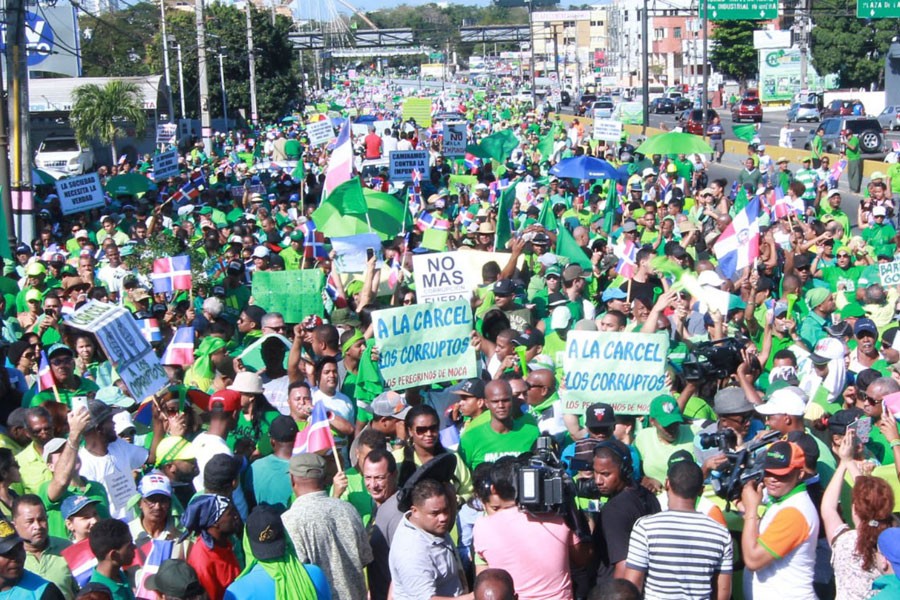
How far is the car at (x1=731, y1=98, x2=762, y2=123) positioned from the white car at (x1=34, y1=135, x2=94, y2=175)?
90.7 feet

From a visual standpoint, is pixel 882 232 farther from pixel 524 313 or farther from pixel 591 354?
pixel 591 354

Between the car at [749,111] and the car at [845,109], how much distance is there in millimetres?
2705

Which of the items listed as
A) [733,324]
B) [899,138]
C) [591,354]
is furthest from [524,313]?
[899,138]

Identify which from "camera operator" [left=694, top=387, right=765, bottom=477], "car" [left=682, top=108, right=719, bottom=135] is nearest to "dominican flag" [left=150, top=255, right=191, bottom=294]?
"camera operator" [left=694, top=387, right=765, bottom=477]

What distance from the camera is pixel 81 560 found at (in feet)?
18.1

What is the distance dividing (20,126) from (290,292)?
849 centimetres

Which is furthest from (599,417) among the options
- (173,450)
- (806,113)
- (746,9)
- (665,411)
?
(806,113)

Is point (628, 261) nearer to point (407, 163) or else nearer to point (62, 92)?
point (407, 163)

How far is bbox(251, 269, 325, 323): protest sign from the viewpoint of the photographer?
414 inches

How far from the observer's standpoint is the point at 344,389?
330 inches

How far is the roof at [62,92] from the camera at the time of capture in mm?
46625

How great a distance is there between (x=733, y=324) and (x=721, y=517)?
4198 millimetres

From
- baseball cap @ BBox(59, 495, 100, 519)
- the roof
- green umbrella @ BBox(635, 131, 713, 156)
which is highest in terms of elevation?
the roof

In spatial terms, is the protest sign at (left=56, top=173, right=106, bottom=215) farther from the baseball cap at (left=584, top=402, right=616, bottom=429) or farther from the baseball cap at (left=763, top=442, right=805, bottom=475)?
the baseball cap at (left=763, top=442, right=805, bottom=475)
